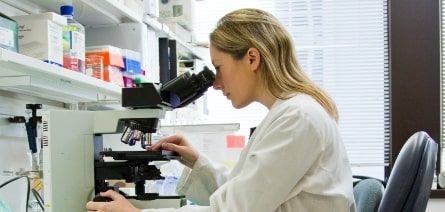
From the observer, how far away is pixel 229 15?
121 centimetres

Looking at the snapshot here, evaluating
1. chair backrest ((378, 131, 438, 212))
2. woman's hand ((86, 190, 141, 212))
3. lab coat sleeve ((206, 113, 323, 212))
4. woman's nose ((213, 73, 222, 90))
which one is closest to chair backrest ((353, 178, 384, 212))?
chair backrest ((378, 131, 438, 212))

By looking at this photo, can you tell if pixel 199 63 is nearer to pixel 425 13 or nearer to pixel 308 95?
pixel 425 13

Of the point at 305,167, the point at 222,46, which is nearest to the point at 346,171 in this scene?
the point at 305,167

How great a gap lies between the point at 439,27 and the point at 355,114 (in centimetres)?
66

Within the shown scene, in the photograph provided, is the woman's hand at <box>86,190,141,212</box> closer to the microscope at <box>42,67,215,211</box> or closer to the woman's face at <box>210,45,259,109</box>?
the microscope at <box>42,67,215,211</box>

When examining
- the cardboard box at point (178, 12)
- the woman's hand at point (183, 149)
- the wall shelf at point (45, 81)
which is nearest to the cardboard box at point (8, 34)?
the wall shelf at point (45, 81)

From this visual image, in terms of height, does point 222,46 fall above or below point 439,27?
below

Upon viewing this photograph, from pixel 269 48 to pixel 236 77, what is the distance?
11 centimetres

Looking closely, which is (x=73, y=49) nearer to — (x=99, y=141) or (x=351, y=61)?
(x=99, y=141)

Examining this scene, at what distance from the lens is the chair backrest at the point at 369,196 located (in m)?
1.44

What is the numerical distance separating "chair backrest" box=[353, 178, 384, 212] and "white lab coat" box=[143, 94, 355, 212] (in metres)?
0.37

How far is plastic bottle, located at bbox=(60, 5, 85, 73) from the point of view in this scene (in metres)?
1.34

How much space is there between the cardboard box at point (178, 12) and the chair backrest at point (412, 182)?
1495 millimetres

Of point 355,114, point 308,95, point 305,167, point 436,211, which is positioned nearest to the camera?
point 305,167
